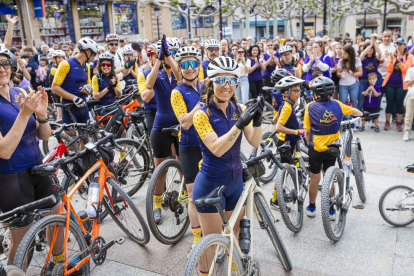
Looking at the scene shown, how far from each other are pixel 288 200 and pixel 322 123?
3.26 ft

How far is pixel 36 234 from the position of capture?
110 inches

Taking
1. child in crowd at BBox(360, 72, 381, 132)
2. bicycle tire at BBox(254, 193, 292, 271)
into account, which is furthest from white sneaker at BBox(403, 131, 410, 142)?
bicycle tire at BBox(254, 193, 292, 271)

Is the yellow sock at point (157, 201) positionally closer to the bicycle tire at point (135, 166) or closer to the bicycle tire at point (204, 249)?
the bicycle tire at point (135, 166)

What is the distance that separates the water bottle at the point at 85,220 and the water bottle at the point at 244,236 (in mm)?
1415

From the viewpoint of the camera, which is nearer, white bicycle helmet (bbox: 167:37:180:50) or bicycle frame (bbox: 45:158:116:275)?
bicycle frame (bbox: 45:158:116:275)

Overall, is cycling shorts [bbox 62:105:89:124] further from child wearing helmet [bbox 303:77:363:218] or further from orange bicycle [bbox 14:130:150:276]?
child wearing helmet [bbox 303:77:363:218]

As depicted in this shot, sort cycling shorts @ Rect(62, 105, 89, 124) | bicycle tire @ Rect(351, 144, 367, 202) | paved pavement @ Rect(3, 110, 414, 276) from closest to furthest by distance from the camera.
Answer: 1. paved pavement @ Rect(3, 110, 414, 276)
2. bicycle tire @ Rect(351, 144, 367, 202)
3. cycling shorts @ Rect(62, 105, 89, 124)

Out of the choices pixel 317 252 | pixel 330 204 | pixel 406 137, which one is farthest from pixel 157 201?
pixel 406 137

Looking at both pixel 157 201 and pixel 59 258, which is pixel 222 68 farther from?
pixel 157 201

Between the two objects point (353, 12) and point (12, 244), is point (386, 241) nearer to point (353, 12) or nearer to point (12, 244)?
point (12, 244)

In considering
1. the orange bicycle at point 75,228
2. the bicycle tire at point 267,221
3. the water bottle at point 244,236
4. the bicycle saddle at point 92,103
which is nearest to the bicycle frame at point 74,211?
the orange bicycle at point 75,228

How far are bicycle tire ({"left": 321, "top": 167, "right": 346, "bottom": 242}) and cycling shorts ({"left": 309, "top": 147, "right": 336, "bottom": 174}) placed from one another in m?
0.25

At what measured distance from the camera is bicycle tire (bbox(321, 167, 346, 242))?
3984mm

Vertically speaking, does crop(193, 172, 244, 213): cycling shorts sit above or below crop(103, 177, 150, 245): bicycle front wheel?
above
